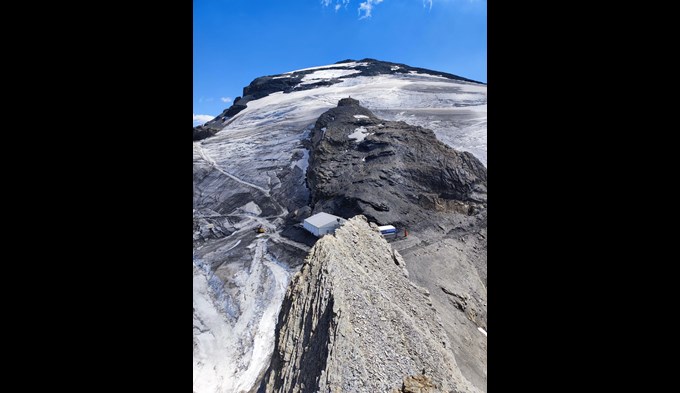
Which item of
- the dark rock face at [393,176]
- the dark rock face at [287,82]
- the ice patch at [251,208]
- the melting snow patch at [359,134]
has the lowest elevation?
the ice patch at [251,208]

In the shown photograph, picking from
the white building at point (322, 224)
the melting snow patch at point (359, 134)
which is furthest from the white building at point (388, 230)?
the melting snow patch at point (359, 134)

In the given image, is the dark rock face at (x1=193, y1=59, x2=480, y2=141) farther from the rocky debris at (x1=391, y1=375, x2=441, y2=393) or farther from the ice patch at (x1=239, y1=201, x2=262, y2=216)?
the rocky debris at (x1=391, y1=375, x2=441, y2=393)

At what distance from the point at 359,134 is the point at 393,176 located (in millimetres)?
7982

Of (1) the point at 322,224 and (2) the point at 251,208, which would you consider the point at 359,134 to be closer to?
(2) the point at 251,208

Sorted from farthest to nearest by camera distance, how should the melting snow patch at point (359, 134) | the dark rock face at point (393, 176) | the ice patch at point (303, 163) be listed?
the ice patch at point (303, 163) → the melting snow patch at point (359, 134) → the dark rock face at point (393, 176)

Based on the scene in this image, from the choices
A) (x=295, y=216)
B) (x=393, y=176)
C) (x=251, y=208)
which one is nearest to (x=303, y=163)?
(x=251, y=208)

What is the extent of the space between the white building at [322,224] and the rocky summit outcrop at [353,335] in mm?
9610

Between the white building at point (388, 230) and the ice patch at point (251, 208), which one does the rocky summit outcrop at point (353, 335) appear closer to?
the white building at point (388, 230)

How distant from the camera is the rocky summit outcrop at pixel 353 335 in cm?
832

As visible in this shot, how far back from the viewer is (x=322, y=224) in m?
23.0
